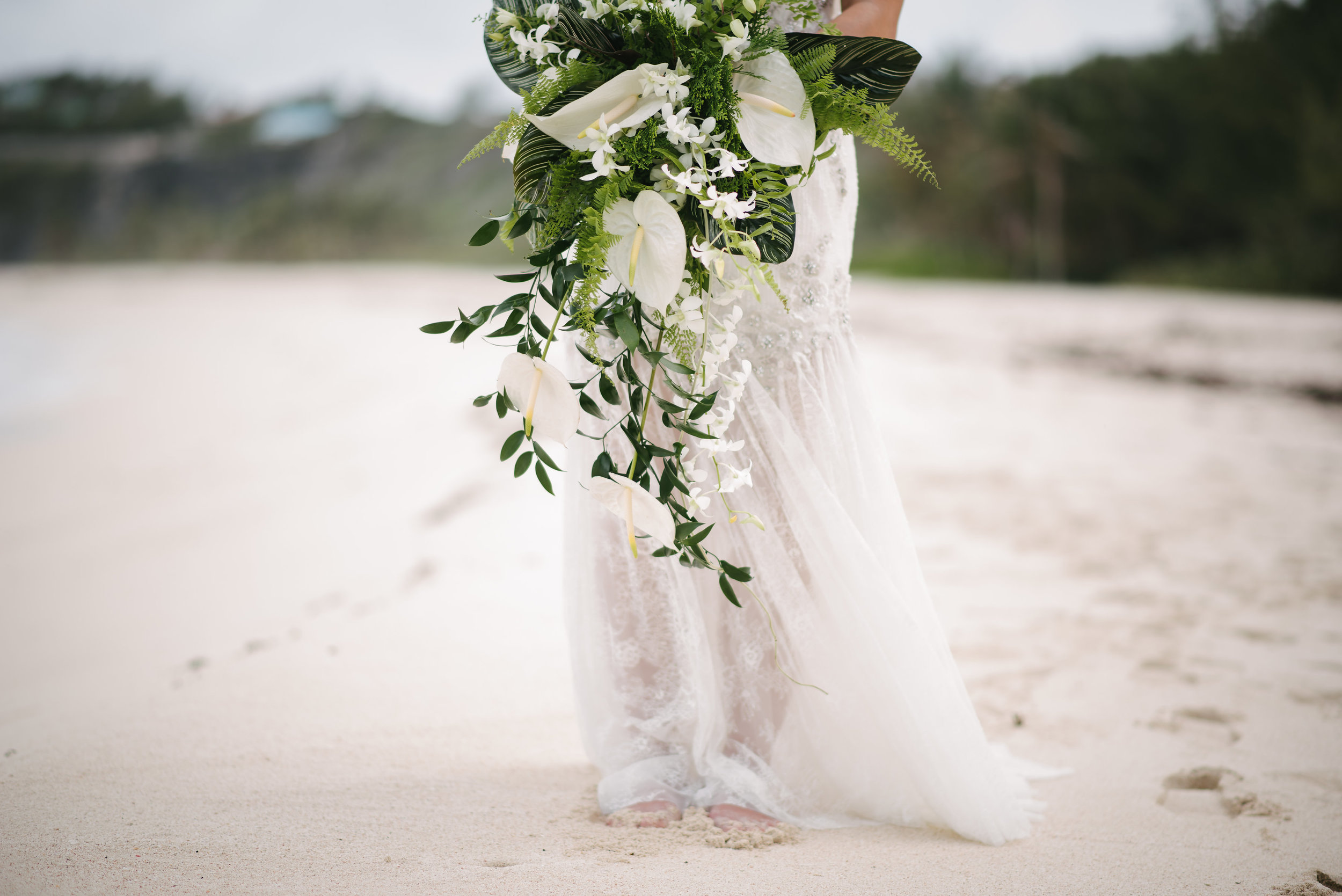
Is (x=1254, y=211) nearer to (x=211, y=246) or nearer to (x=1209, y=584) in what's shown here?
(x=1209, y=584)

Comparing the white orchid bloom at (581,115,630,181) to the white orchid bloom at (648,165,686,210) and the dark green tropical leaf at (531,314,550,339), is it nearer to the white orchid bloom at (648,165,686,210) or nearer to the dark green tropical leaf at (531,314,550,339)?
the white orchid bloom at (648,165,686,210)

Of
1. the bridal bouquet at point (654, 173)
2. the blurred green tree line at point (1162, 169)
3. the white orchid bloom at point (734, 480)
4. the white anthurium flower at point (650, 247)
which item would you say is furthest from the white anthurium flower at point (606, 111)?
the blurred green tree line at point (1162, 169)

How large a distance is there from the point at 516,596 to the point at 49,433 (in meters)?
5.57

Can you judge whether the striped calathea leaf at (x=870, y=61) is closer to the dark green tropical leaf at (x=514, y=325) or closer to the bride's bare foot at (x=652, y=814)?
the dark green tropical leaf at (x=514, y=325)

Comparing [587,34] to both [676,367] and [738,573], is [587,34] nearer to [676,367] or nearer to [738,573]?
[676,367]

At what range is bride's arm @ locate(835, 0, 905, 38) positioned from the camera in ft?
5.06

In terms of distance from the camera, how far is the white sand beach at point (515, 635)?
1.51m

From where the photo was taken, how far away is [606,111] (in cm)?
127

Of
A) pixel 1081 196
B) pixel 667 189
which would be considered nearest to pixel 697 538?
pixel 667 189

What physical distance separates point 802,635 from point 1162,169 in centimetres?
1900

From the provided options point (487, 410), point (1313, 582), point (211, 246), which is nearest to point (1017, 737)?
point (1313, 582)

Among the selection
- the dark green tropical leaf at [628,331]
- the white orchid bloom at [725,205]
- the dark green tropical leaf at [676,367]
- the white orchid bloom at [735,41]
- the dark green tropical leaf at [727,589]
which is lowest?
the dark green tropical leaf at [727,589]

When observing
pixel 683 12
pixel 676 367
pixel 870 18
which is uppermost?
pixel 870 18

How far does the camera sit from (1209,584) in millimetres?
3268
